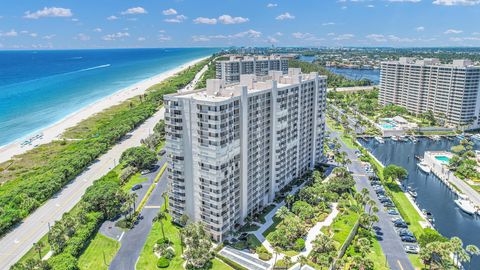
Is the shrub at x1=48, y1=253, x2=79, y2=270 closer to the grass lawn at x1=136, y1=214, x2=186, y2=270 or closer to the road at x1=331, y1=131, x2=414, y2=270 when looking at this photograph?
the grass lawn at x1=136, y1=214, x2=186, y2=270

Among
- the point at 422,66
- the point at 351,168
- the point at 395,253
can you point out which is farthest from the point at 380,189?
the point at 422,66

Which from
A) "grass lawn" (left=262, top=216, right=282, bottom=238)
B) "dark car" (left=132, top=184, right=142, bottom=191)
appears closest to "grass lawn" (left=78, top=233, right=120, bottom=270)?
"dark car" (left=132, top=184, right=142, bottom=191)

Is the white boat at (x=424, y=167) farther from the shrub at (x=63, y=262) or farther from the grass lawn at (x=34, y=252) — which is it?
the grass lawn at (x=34, y=252)

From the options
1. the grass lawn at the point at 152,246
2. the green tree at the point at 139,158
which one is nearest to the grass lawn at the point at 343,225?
the grass lawn at the point at 152,246

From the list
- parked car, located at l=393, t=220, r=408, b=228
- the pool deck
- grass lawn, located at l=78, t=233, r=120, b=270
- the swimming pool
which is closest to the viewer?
grass lawn, located at l=78, t=233, r=120, b=270

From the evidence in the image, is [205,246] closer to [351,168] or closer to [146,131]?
[351,168]
